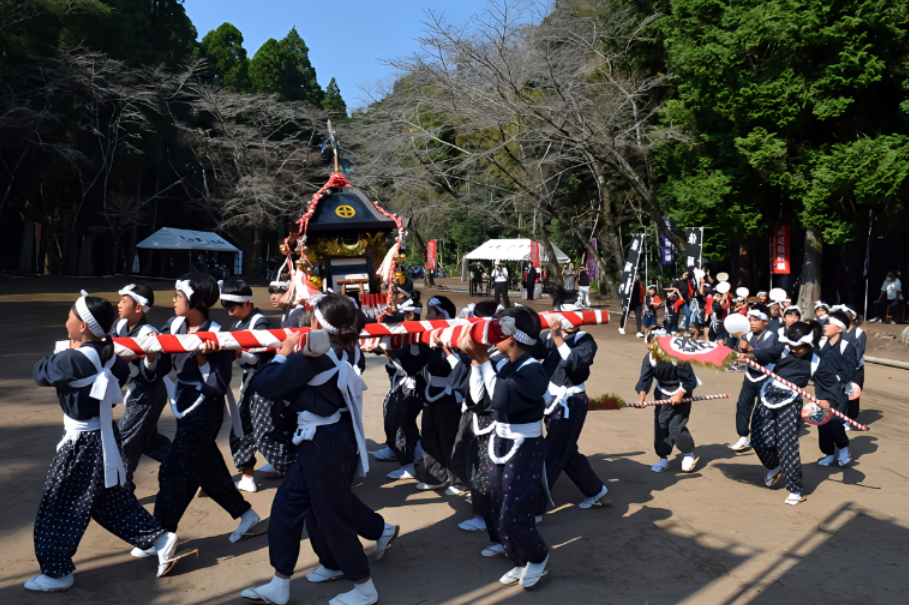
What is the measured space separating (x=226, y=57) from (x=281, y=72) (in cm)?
325

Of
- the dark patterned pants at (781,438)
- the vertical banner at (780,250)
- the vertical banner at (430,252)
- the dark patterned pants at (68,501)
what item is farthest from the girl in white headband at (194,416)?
the vertical banner at (430,252)

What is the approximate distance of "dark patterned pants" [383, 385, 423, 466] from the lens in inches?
263

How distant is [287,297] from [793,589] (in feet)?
19.9

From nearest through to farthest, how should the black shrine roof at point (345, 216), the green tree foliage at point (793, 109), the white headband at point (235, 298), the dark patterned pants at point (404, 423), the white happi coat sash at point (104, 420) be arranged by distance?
1. the white happi coat sash at point (104, 420)
2. the white headband at point (235, 298)
3. the dark patterned pants at point (404, 423)
4. the black shrine roof at point (345, 216)
5. the green tree foliage at point (793, 109)

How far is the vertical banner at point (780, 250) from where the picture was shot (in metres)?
20.1

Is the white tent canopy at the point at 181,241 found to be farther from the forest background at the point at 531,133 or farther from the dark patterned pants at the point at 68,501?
the dark patterned pants at the point at 68,501

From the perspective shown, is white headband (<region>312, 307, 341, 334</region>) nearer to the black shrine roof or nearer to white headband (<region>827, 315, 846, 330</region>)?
the black shrine roof

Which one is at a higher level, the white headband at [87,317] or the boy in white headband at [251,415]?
the white headband at [87,317]

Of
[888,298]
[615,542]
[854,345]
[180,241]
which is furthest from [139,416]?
[180,241]

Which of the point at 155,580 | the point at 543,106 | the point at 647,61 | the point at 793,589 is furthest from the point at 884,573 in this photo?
the point at 647,61

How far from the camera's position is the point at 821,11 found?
1662 cm

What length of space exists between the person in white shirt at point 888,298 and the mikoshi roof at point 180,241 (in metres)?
→ 29.0

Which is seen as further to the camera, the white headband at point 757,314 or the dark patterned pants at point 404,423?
the white headband at point 757,314

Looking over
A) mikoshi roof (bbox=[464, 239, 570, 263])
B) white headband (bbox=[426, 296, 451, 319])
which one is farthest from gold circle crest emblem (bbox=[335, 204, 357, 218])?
mikoshi roof (bbox=[464, 239, 570, 263])
